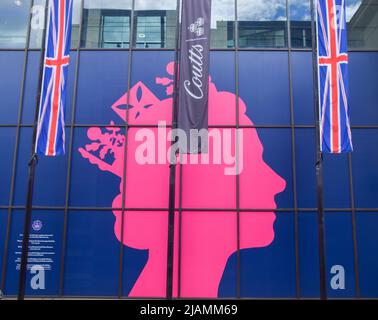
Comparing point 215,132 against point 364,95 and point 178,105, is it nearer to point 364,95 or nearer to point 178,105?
point 178,105

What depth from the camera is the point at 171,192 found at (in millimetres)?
13258

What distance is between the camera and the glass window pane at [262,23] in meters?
15.4

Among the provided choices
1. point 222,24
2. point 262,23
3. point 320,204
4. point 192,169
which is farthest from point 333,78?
point 192,169

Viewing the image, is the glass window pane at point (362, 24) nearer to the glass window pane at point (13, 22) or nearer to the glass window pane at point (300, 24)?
the glass window pane at point (300, 24)

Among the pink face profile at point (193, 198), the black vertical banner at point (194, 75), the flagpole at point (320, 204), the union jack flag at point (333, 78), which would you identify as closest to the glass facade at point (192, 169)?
the pink face profile at point (193, 198)

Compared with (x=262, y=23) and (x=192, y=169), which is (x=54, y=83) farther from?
(x=262, y=23)

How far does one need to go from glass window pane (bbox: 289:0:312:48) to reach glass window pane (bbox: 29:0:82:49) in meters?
7.28

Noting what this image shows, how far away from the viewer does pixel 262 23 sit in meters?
15.5

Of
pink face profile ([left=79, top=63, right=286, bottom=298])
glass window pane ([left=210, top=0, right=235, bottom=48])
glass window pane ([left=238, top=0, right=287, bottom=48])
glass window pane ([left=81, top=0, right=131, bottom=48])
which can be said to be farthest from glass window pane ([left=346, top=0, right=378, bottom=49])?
glass window pane ([left=81, top=0, right=131, bottom=48])

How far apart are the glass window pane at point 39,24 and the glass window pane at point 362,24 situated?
9201mm
